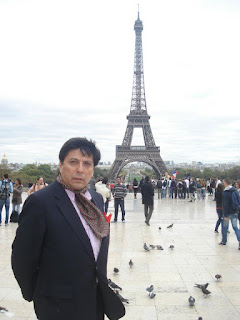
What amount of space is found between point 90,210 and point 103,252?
0.32 meters

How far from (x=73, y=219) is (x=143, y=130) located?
66.5 metres

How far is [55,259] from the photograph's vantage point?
2400 mm

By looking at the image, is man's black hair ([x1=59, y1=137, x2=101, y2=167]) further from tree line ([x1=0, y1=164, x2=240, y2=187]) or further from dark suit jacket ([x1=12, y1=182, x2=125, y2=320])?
tree line ([x1=0, y1=164, x2=240, y2=187])

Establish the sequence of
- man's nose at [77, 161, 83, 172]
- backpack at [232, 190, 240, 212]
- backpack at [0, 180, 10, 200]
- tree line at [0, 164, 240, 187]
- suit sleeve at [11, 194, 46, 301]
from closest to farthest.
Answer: suit sleeve at [11, 194, 46, 301]
man's nose at [77, 161, 83, 172]
backpack at [232, 190, 240, 212]
backpack at [0, 180, 10, 200]
tree line at [0, 164, 240, 187]

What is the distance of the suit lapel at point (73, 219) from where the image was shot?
2.43 metres

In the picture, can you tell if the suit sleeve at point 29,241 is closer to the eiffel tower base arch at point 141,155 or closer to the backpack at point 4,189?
the backpack at point 4,189

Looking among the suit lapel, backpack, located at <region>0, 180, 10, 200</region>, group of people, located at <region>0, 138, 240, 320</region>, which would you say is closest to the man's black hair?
group of people, located at <region>0, 138, 240, 320</region>

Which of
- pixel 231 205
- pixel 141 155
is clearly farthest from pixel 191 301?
pixel 141 155

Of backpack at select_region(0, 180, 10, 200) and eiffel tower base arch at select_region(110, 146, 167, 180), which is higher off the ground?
eiffel tower base arch at select_region(110, 146, 167, 180)

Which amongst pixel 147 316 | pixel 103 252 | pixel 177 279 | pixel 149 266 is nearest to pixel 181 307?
pixel 147 316

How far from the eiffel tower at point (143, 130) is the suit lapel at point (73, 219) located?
62194 mm

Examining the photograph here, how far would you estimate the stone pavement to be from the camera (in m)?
4.80

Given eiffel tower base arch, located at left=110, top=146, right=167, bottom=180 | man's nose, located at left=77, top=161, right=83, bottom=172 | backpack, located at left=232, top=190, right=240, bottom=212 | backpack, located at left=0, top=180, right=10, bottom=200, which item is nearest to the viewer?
man's nose, located at left=77, top=161, right=83, bottom=172

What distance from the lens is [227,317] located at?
4.58 meters
